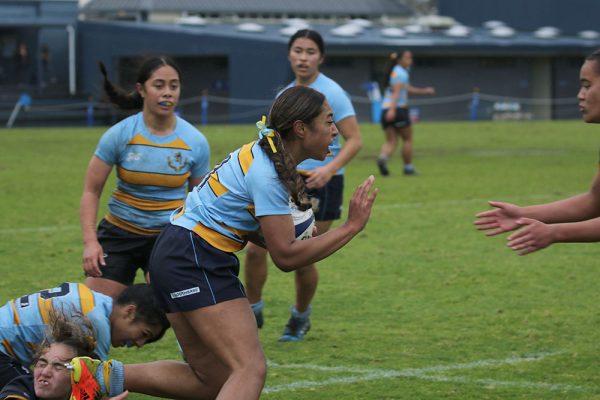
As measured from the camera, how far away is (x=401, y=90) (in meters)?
20.0

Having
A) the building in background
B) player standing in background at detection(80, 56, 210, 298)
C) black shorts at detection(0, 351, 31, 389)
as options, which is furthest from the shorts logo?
the building in background

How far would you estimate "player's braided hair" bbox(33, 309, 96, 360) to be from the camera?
551 cm

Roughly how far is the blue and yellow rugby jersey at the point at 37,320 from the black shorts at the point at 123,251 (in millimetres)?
1419

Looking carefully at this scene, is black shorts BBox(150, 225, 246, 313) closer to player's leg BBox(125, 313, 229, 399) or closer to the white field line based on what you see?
player's leg BBox(125, 313, 229, 399)

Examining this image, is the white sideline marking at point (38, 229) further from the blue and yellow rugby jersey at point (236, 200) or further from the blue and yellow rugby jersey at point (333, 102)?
the blue and yellow rugby jersey at point (236, 200)

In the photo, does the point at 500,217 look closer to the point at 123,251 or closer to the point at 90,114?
the point at 123,251

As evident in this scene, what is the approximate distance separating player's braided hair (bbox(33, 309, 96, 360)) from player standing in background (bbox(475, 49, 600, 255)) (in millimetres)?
2024

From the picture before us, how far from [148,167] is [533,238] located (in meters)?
2.80

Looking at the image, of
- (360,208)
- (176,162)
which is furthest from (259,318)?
(360,208)

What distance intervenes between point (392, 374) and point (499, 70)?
144ft

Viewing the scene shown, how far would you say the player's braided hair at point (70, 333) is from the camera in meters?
5.51

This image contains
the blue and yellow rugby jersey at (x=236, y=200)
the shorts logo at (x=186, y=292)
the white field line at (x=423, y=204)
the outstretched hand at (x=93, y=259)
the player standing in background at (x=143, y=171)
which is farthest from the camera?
the white field line at (x=423, y=204)

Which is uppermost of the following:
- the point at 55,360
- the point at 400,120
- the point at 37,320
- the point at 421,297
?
the point at 400,120

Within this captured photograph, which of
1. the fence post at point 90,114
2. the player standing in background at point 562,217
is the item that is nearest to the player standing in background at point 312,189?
the player standing in background at point 562,217
